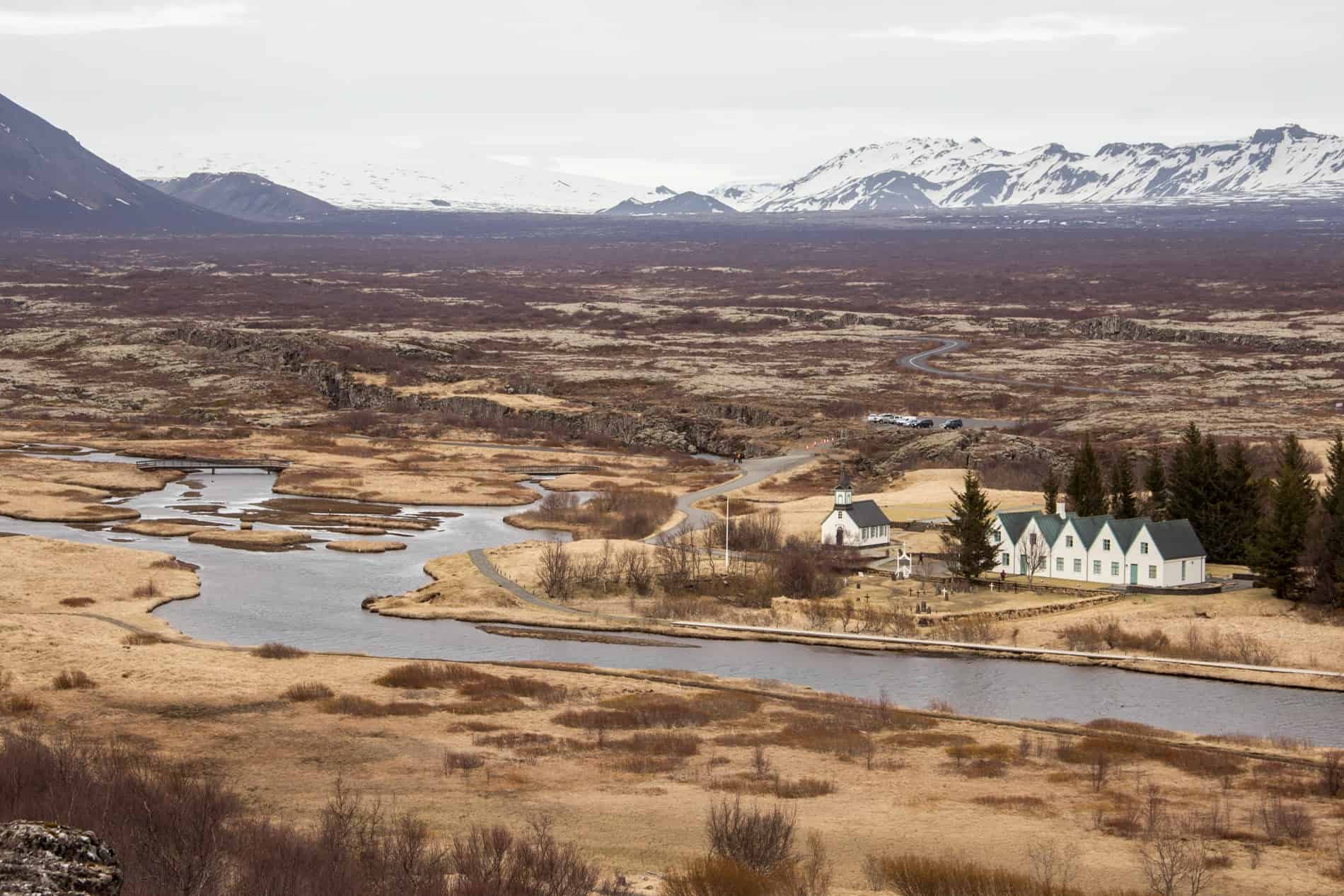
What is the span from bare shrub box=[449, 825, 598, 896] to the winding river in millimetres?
27002

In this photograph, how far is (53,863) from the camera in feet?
76.9

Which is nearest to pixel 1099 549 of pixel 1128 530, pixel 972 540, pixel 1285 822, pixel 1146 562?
pixel 1128 530

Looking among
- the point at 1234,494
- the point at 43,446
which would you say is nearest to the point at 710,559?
the point at 1234,494

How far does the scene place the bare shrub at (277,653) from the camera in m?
63.8

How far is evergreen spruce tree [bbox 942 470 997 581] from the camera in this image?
81000 millimetres

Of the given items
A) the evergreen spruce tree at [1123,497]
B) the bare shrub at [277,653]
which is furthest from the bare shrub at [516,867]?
the evergreen spruce tree at [1123,497]

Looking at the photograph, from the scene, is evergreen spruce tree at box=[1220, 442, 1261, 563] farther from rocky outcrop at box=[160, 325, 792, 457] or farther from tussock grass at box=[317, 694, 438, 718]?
rocky outcrop at box=[160, 325, 792, 457]

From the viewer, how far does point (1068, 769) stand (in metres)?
48.3

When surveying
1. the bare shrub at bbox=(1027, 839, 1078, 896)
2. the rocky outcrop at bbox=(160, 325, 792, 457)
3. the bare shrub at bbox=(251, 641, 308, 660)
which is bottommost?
the bare shrub at bbox=(1027, 839, 1078, 896)

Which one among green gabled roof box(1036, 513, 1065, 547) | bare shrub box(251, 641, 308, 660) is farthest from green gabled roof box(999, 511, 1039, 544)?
bare shrub box(251, 641, 308, 660)

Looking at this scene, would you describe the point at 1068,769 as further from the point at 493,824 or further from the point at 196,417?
the point at 196,417

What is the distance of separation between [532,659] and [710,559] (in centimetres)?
1830

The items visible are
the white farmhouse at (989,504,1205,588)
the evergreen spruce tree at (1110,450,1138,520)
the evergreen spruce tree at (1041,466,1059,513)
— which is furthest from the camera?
the evergreen spruce tree at (1041,466,1059,513)

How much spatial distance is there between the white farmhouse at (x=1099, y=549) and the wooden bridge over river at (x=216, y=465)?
6347 centimetres
